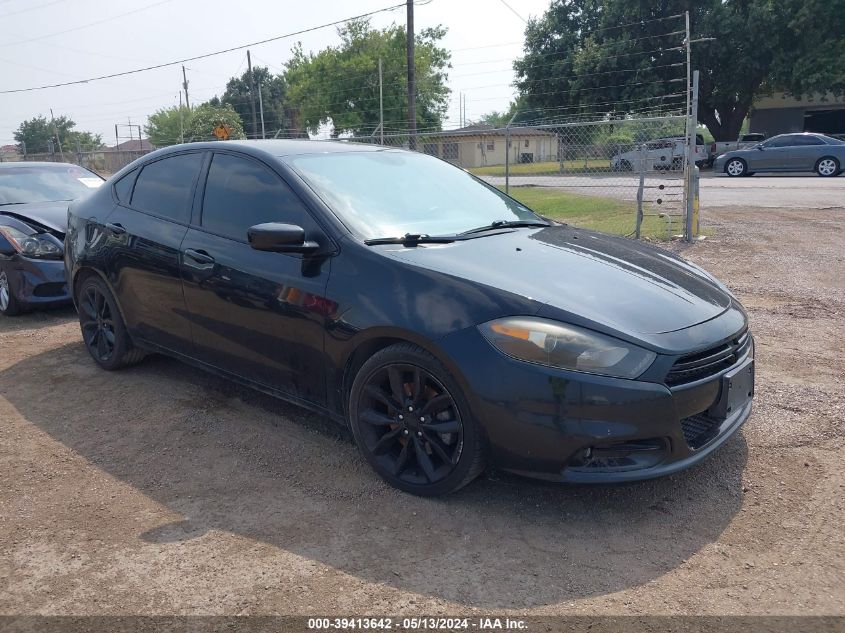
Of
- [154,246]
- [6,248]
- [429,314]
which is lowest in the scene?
[429,314]

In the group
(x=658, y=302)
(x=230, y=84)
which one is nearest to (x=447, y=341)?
(x=658, y=302)

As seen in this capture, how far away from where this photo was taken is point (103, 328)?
5.09 metres

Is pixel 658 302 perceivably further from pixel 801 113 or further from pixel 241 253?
pixel 801 113

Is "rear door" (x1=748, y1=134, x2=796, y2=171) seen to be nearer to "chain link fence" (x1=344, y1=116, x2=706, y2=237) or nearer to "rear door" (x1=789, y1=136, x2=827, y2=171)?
"rear door" (x1=789, y1=136, x2=827, y2=171)

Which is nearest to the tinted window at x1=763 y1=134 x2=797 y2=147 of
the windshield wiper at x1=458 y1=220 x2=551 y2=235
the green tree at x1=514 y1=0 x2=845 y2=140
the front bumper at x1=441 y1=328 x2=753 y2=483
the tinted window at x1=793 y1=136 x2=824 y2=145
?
the tinted window at x1=793 y1=136 x2=824 y2=145

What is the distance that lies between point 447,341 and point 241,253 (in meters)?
1.46

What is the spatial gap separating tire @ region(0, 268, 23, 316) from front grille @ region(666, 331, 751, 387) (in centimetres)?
624

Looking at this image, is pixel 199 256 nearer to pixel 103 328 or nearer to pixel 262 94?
pixel 103 328

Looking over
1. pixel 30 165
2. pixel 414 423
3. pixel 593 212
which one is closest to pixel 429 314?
pixel 414 423

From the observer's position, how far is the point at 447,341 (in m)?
2.93

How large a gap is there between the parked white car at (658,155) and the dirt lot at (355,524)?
619 centimetres

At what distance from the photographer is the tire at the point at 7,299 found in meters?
6.69

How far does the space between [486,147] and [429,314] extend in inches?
969

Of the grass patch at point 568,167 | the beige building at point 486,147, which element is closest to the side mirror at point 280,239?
the grass patch at point 568,167
